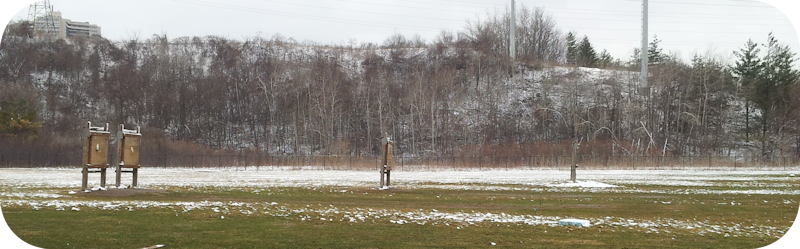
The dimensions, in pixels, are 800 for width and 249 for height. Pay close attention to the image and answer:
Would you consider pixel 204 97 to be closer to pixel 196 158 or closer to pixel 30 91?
pixel 30 91

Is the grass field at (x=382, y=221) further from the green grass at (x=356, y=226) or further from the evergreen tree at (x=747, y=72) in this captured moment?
the evergreen tree at (x=747, y=72)

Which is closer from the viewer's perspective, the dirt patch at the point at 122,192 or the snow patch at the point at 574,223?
the snow patch at the point at 574,223

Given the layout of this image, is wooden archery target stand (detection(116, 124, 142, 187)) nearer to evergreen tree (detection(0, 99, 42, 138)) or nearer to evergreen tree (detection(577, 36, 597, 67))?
evergreen tree (detection(0, 99, 42, 138))

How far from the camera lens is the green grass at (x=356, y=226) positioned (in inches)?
470

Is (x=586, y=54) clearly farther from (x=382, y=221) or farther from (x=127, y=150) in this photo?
(x=382, y=221)

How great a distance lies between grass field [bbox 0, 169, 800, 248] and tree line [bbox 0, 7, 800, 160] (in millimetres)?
53068

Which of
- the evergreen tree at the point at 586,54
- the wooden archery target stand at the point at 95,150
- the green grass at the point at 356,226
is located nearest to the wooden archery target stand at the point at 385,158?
the green grass at the point at 356,226

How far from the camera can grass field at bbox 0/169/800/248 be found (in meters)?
12.2

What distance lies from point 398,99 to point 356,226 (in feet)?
253

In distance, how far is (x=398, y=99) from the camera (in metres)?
91.3

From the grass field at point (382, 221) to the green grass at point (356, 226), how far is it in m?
0.02

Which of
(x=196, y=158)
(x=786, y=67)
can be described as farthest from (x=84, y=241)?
(x=786, y=67)

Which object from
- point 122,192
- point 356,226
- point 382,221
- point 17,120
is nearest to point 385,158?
point 122,192

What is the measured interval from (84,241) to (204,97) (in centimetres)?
8588
